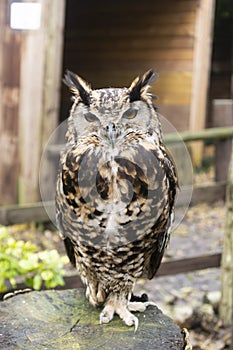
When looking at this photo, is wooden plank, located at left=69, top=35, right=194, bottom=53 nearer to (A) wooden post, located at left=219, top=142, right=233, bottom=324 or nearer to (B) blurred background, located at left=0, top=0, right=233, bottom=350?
(B) blurred background, located at left=0, top=0, right=233, bottom=350

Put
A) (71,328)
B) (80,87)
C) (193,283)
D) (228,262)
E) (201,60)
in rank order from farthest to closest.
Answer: (201,60) → (193,283) → (228,262) → (71,328) → (80,87)

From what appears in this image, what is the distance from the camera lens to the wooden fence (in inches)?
149

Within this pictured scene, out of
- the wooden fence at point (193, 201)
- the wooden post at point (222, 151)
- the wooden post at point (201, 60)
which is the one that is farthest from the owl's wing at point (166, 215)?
the wooden post at point (201, 60)

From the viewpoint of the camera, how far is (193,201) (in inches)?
224

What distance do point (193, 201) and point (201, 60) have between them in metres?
2.50

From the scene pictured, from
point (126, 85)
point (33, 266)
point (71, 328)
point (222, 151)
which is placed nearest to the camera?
point (71, 328)

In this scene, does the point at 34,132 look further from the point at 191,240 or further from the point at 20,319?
the point at 20,319

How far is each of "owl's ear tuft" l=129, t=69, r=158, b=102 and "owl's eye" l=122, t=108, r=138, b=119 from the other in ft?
0.10

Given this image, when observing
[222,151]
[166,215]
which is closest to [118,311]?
[166,215]

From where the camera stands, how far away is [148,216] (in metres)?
1.94

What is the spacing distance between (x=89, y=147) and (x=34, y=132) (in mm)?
3602

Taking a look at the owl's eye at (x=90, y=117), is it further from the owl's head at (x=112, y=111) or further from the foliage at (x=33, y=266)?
the foliage at (x=33, y=266)

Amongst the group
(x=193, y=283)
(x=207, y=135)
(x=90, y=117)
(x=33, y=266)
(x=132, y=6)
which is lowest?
(x=193, y=283)

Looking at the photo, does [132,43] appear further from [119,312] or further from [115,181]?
[115,181]
